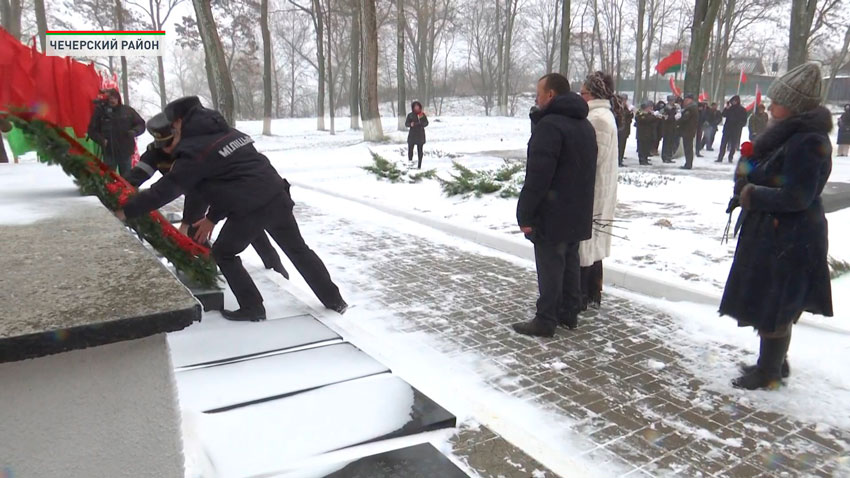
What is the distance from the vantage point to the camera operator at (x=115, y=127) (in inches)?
374

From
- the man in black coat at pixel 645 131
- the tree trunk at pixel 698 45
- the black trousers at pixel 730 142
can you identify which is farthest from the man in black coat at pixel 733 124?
the man in black coat at pixel 645 131

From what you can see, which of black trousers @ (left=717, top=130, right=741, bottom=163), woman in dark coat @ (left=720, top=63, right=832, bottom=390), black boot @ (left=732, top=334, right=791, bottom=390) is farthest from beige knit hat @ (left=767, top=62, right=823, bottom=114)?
black trousers @ (left=717, top=130, right=741, bottom=163)

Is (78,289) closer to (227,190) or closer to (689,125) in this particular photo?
(227,190)

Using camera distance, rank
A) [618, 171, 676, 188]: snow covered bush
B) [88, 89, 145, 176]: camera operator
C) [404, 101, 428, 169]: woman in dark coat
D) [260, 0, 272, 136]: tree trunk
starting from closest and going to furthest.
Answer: [88, 89, 145, 176]: camera operator < [618, 171, 676, 188]: snow covered bush < [404, 101, 428, 169]: woman in dark coat < [260, 0, 272, 136]: tree trunk

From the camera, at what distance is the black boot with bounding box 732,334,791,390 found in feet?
11.5

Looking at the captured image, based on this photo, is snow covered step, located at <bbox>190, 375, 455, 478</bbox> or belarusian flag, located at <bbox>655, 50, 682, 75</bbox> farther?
belarusian flag, located at <bbox>655, 50, 682, 75</bbox>

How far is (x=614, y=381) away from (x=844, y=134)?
1694 cm

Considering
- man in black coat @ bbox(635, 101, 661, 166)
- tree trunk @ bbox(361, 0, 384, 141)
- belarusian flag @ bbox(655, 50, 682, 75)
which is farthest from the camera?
tree trunk @ bbox(361, 0, 384, 141)

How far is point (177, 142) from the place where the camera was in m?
4.16

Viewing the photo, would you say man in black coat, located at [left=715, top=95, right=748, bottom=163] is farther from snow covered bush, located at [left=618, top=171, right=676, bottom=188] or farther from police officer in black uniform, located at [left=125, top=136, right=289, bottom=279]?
police officer in black uniform, located at [left=125, top=136, right=289, bottom=279]

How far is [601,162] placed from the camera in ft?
15.1

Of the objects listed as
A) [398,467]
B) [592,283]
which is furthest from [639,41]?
[398,467]

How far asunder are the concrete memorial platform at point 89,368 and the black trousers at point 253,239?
2.44 m

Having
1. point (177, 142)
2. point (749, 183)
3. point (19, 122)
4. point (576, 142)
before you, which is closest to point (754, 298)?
point (749, 183)
